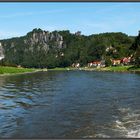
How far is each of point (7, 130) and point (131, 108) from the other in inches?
545

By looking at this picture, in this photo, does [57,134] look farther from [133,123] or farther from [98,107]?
[98,107]

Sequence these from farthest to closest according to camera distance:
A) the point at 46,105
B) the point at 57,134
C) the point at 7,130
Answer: the point at 46,105, the point at 7,130, the point at 57,134

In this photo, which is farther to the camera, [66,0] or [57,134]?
[57,134]

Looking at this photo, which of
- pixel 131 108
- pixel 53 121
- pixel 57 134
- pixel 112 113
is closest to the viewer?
pixel 57 134

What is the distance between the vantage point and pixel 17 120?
3072 cm

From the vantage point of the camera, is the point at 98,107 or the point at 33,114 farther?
the point at 98,107

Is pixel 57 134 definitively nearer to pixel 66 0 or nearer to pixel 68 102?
pixel 66 0

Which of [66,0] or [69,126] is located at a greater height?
[66,0]

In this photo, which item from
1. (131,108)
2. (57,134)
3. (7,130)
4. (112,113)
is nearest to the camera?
(57,134)

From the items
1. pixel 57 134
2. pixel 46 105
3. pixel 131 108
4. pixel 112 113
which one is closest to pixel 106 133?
pixel 57 134

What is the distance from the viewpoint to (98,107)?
37594mm

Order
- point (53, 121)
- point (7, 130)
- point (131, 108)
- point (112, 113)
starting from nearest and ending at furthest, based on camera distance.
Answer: point (7, 130), point (53, 121), point (112, 113), point (131, 108)

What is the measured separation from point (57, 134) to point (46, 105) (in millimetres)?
15331

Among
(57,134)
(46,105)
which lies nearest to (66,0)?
(57,134)
